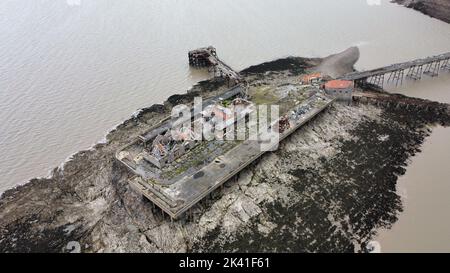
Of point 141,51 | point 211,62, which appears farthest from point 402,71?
point 141,51

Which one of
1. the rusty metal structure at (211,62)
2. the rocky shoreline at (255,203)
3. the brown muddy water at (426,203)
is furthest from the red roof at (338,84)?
the rusty metal structure at (211,62)

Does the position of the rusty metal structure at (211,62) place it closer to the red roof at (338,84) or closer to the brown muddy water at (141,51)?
the brown muddy water at (141,51)

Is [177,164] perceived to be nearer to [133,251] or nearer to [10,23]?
[133,251]

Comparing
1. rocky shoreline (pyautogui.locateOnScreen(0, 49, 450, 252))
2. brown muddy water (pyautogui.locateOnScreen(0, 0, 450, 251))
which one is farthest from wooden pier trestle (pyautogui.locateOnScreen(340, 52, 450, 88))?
rocky shoreline (pyautogui.locateOnScreen(0, 49, 450, 252))

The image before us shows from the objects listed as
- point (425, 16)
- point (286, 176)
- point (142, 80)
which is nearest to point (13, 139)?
point (142, 80)

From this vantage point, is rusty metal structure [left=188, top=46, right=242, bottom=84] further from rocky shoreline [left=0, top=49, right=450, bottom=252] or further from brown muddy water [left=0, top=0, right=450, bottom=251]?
rocky shoreline [left=0, top=49, right=450, bottom=252]

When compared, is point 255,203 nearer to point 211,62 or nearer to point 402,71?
point 211,62
